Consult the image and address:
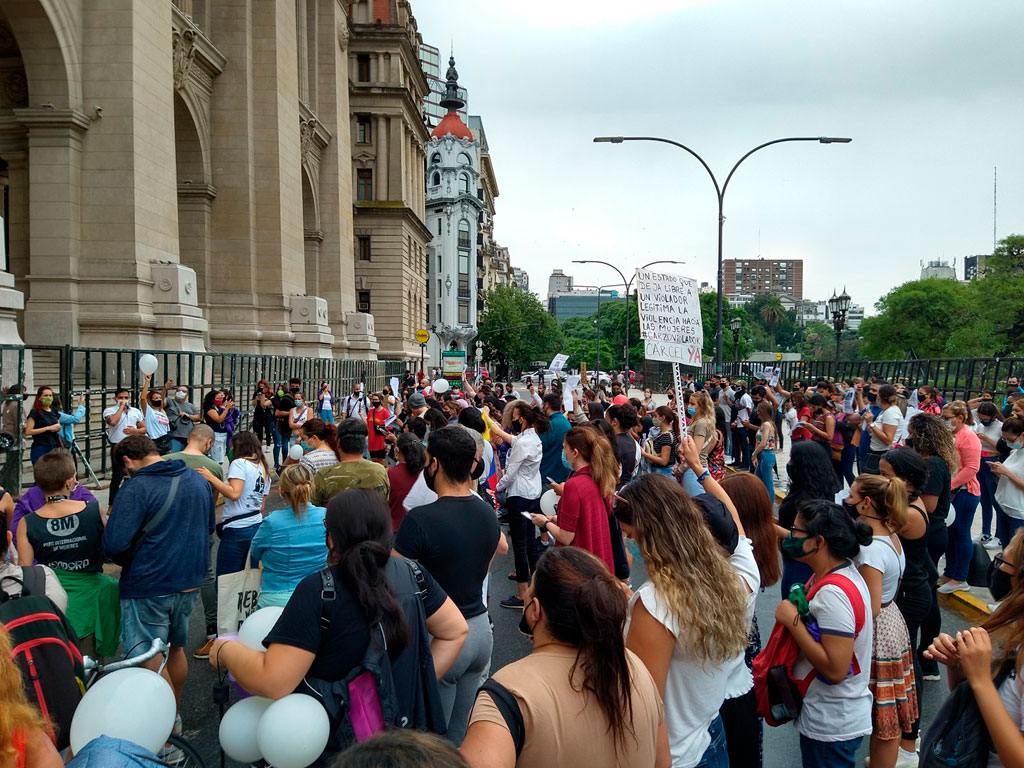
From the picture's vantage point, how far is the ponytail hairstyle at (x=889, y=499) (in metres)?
4.23

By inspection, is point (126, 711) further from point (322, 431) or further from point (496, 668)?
point (322, 431)

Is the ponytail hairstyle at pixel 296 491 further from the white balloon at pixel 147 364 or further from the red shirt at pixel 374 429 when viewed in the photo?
the white balloon at pixel 147 364

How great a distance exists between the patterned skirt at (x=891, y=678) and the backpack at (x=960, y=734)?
62.0 inches

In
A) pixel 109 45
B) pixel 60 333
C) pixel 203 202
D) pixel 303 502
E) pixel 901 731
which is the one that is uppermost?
pixel 109 45

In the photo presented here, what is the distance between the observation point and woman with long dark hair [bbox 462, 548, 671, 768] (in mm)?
2223

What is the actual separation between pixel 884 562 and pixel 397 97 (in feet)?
168

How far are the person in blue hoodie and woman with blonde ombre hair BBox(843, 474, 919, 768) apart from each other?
3.79m

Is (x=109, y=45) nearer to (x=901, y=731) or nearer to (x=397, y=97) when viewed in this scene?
(x=901, y=731)

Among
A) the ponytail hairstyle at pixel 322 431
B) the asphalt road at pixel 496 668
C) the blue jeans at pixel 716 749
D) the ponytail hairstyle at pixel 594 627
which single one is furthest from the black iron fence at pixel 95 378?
the ponytail hairstyle at pixel 594 627

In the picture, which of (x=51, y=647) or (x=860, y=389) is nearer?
(x=51, y=647)

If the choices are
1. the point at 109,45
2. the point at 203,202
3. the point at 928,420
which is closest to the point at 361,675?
the point at 928,420

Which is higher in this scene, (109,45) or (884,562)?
(109,45)

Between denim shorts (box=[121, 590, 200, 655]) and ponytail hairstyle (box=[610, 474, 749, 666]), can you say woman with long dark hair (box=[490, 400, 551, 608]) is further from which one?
ponytail hairstyle (box=[610, 474, 749, 666])

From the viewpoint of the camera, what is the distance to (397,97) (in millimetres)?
50625
